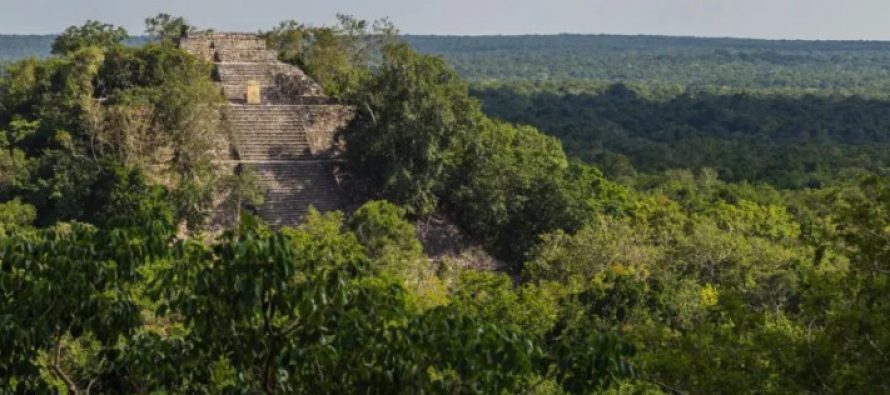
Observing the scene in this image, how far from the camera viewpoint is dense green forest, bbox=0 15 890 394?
5246mm

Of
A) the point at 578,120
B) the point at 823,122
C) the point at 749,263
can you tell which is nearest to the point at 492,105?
the point at 578,120

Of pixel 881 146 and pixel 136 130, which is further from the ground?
pixel 136 130

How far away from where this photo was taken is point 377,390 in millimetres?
5188

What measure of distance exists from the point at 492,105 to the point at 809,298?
68862 millimetres

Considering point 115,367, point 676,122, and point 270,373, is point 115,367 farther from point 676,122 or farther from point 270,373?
point 676,122

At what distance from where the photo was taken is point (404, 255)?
59.8ft

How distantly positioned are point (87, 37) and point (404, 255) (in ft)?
45.3

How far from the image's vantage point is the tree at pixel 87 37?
28.0 m

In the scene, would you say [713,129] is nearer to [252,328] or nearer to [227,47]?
[227,47]

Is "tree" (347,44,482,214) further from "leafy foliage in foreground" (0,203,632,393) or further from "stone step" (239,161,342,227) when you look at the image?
"leafy foliage in foreground" (0,203,632,393)

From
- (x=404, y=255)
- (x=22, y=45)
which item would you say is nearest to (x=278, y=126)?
(x=404, y=255)

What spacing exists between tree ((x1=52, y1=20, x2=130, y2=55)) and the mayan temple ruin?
338cm

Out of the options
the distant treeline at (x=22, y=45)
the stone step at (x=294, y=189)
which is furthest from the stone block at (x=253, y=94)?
the distant treeline at (x=22, y=45)

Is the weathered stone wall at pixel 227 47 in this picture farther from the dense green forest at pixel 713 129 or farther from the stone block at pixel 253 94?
the dense green forest at pixel 713 129
